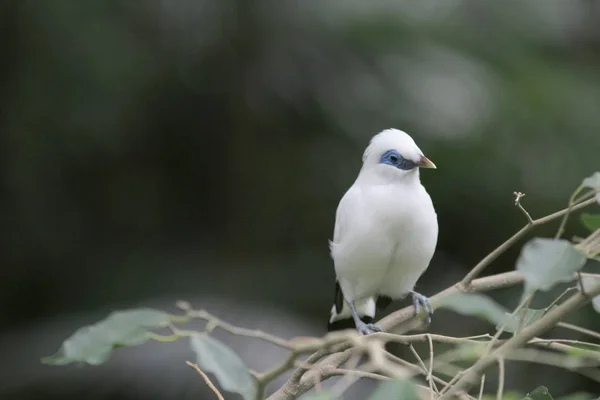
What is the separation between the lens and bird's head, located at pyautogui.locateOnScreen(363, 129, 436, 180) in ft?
7.96

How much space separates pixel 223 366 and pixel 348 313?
7.23 feet

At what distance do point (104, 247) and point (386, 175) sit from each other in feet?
10.1

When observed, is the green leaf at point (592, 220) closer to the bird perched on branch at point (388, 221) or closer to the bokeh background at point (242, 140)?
the bird perched on branch at point (388, 221)

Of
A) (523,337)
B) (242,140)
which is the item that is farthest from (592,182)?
(242,140)

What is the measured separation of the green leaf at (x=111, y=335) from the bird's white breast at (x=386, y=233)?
59.4 inches

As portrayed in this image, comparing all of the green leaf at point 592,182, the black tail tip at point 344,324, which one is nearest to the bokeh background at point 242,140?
the black tail tip at point 344,324

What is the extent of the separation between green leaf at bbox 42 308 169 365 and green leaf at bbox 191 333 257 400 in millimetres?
61

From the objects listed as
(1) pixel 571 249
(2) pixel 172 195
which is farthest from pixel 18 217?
(1) pixel 571 249

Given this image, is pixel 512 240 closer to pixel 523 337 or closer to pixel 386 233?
pixel 523 337

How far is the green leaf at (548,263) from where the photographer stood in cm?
95

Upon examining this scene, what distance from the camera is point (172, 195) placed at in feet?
17.4

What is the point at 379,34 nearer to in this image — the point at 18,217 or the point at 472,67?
the point at 472,67

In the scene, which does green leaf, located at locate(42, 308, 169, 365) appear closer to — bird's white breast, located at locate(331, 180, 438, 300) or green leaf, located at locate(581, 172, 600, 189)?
green leaf, located at locate(581, 172, 600, 189)

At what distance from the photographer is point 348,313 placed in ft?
10.1
